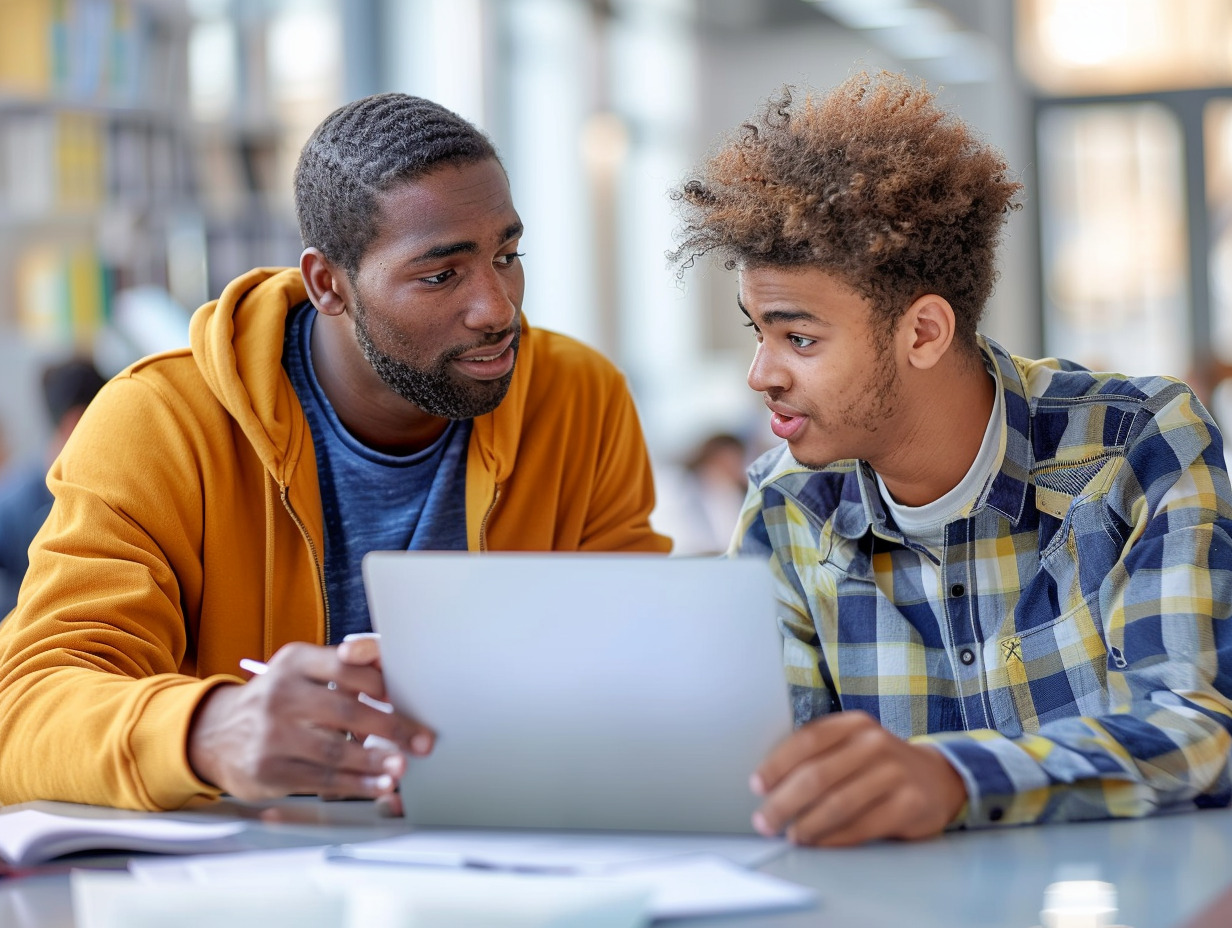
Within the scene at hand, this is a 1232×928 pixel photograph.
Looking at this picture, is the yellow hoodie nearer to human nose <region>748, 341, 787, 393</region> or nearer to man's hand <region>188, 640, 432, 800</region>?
man's hand <region>188, 640, 432, 800</region>

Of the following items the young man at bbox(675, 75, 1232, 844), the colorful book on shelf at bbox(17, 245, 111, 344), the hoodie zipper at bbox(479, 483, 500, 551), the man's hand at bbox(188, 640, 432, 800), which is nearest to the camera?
the man's hand at bbox(188, 640, 432, 800)

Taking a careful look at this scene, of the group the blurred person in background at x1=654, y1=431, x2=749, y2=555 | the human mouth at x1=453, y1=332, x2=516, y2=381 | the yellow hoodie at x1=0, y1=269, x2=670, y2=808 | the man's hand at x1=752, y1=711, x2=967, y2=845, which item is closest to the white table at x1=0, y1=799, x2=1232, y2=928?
the man's hand at x1=752, y1=711, x2=967, y2=845

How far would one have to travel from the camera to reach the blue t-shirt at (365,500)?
1.79m

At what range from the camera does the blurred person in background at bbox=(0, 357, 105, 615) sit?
335 centimetres

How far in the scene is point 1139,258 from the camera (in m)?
8.30

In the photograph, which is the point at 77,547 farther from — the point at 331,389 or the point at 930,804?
the point at 930,804

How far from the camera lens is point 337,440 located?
1.85 meters

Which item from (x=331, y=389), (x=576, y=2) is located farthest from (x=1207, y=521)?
(x=576, y=2)

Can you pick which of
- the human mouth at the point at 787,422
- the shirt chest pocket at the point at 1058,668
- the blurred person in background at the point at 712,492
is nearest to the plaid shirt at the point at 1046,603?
the shirt chest pocket at the point at 1058,668

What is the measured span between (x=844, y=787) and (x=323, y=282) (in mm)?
1134

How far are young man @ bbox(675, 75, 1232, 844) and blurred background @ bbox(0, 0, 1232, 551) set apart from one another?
185 mm

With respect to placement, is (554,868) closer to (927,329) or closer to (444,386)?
(927,329)

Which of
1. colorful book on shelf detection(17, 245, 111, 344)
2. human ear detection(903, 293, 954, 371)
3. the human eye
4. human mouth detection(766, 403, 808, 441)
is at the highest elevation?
colorful book on shelf detection(17, 245, 111, 344)

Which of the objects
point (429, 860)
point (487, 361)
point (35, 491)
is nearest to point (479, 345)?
point (487, 361)
